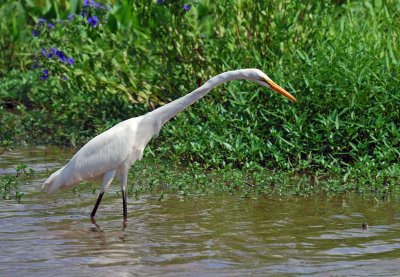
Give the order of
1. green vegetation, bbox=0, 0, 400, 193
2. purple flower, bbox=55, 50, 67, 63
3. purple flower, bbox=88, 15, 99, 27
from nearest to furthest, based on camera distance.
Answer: green vegetation, bbox=0, 0, 400, 193, purple flower, bbox=88, 15, 99, 27, purple flower, bbox=55, 50, 67, 63

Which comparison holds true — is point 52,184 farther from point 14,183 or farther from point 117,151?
point 14,183

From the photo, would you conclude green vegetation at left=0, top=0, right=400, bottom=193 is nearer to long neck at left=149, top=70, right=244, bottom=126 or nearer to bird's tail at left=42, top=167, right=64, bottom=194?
long neck at left=149, top=70, right=244, bottom=126

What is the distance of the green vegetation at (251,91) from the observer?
26.0 ft

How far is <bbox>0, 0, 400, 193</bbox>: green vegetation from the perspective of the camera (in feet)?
26.0

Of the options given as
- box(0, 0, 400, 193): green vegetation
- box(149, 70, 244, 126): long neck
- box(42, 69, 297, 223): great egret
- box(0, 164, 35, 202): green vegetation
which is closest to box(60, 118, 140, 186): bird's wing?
box(42, 69, 297, 223): great egret

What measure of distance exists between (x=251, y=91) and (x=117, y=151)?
2.12m

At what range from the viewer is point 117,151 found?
22.3ft

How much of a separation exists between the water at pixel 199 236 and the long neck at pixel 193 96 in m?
0.69

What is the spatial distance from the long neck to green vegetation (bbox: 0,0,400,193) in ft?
2.77

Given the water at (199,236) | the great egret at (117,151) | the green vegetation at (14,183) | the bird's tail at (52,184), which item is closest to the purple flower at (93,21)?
the green vegetation at (14,183)

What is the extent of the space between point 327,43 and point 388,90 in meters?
0.87

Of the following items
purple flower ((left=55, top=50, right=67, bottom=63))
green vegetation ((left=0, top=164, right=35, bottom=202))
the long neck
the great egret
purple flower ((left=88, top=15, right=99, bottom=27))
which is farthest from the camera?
purple flower ((left=55, top=50, right=67, bottom=63))

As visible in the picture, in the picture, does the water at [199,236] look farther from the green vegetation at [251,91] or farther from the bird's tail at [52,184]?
the green vegetation at [251,91]

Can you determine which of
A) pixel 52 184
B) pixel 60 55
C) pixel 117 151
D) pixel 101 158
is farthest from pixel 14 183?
pixel 60 55
